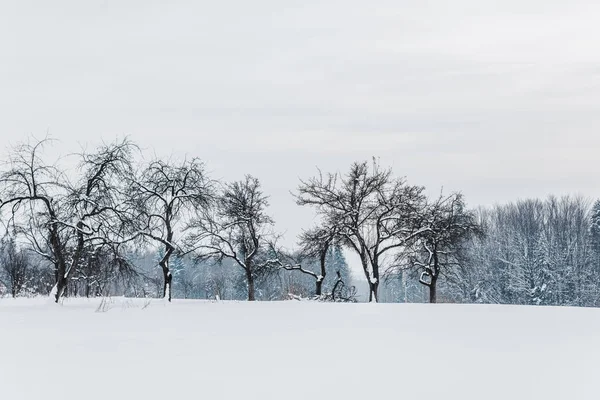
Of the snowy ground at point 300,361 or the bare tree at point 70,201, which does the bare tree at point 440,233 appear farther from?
the snowy ground at point 300,361

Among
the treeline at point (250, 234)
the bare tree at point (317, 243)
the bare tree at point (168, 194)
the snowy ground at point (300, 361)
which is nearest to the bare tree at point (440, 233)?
the treeline at point (250, 234)

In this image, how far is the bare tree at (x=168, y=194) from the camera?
19828 millimetres

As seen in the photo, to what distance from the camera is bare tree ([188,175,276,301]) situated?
26859 mm

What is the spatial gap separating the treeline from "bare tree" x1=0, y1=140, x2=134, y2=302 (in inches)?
1.7

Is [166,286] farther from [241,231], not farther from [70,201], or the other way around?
[241,231]

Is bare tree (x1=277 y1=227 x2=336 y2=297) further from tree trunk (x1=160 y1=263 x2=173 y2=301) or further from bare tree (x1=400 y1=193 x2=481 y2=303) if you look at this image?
tree trunk (x1=160 y1=263 x2=173 y2=301)

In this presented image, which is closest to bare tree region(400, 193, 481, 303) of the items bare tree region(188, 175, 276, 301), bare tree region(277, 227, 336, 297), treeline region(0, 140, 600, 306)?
treeline region(0, 140, 600, 306)

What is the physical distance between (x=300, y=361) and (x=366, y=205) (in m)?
21.7

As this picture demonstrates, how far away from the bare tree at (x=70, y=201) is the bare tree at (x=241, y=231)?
892 cm

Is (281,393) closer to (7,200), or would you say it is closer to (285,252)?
(7,200)

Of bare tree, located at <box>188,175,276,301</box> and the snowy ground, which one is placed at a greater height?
bare tree, located at <box>188,175,276,301</box>

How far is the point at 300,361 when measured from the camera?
538 cm

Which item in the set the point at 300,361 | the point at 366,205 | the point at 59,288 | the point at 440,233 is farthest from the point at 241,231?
the point at 300,361

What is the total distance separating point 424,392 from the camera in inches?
168
